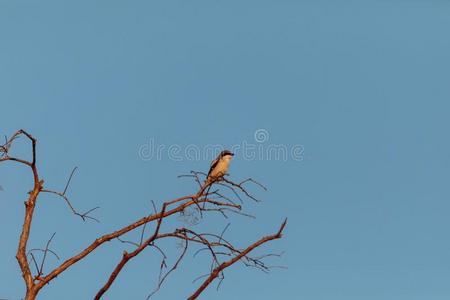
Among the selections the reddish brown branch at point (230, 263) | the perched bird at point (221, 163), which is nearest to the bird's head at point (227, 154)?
the perched bird at point (221, 163)

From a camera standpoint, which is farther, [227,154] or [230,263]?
[227,154]

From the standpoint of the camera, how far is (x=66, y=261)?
6.27m

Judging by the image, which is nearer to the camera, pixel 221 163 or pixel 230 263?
pixel 230 263

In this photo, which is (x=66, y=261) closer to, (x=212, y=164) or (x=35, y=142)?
(x=35, y=142)

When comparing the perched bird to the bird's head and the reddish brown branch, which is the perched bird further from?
the reddish brown branch

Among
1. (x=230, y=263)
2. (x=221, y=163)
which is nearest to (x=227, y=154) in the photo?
(x=221, y=163)

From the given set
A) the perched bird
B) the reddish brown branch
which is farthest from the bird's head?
the reddish brown branch

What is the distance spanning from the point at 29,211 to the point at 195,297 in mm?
2618

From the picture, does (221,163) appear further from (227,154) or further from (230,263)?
(230,263)

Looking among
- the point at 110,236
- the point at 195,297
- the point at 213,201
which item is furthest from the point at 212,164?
the point at 195,297

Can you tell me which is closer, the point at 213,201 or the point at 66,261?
the point at 66,261

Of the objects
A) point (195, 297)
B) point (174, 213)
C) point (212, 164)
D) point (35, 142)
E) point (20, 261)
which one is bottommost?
point (195, 297)

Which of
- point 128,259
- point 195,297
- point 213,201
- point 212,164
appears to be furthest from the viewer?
point 212,164

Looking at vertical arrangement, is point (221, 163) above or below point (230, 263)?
above
